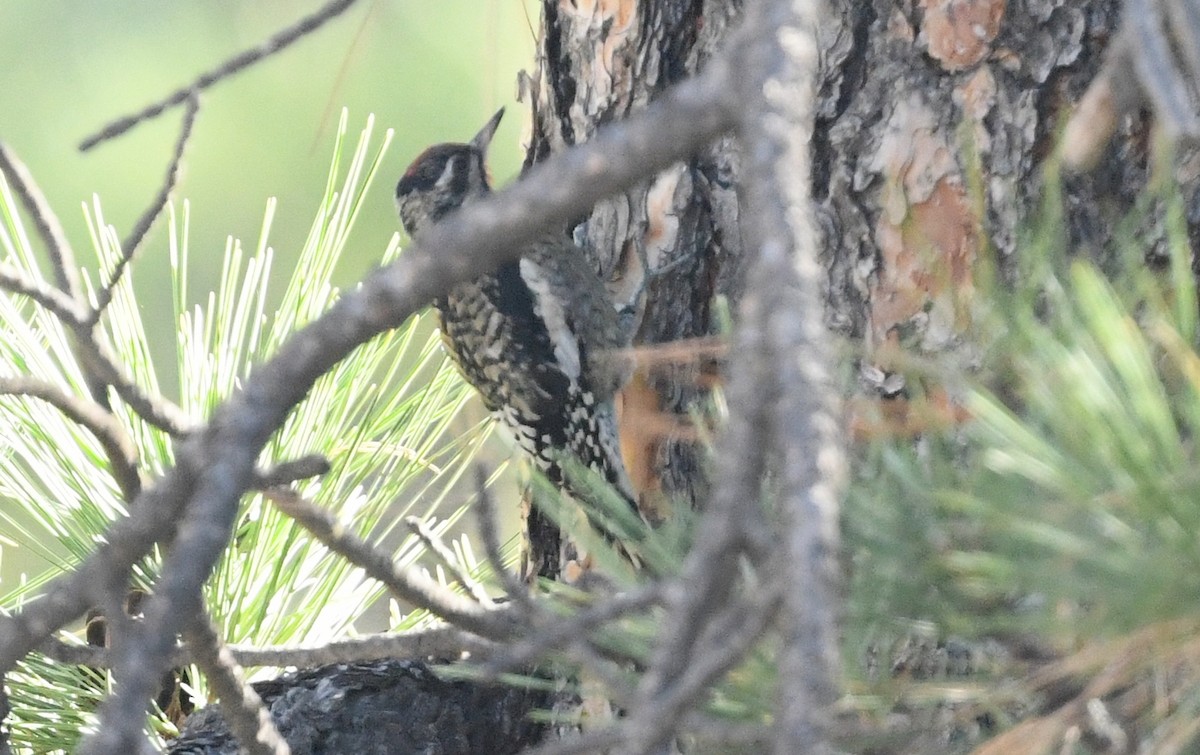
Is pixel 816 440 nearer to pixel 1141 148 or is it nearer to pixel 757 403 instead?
pixel 757 403

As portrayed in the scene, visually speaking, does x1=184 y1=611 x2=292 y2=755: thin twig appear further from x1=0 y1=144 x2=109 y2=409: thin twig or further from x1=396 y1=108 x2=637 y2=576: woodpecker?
x1=396 y1=108 x2=637 y2=576: woodpecker

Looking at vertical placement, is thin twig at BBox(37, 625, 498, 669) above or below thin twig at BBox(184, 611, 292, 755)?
above

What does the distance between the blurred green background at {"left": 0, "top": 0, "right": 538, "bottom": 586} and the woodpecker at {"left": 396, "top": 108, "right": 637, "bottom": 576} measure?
679mm

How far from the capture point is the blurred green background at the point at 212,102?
270 centimetres

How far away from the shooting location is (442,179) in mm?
2062

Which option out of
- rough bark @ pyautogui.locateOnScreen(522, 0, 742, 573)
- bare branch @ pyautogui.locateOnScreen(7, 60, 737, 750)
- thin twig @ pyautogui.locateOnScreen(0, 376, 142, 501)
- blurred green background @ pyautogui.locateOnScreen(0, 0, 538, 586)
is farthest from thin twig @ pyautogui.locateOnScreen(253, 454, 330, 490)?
blurred green background @ pyautogui.locateOnScreen(0, 0, 538, 586)

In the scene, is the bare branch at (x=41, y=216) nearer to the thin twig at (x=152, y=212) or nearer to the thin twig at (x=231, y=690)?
the thin twig at (x=152, y=212)

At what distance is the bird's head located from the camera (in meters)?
2.04

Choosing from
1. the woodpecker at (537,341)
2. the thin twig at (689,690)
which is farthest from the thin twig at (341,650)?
the woodpecker at (537,341)

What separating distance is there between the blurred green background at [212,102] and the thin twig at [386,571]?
1849 millimetres

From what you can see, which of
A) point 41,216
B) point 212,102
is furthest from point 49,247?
point 212,102

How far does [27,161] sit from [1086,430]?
2.91m

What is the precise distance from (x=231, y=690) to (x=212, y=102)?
2.63 m

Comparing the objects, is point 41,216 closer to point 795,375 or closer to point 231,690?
point 231,690
